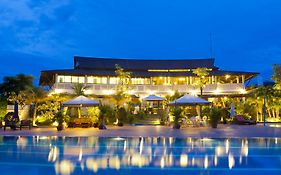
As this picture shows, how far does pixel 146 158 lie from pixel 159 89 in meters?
30.4

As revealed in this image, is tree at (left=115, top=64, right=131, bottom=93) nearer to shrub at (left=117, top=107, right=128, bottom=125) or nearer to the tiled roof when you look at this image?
the tiled roof

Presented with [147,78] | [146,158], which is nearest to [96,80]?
[147,78]

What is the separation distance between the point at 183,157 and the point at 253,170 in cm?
276

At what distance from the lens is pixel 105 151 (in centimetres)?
1268

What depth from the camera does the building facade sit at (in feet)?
130

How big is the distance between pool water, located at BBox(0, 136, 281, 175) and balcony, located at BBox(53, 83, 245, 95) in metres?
24.0

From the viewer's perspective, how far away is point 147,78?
145ft

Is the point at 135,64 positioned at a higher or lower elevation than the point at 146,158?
higher

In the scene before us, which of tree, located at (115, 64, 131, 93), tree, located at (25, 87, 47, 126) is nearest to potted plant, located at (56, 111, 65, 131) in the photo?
tree, located at (25, 87, 47, 126)

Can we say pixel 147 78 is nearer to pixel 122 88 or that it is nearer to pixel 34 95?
pixel 122 88

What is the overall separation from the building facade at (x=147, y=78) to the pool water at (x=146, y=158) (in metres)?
24.4

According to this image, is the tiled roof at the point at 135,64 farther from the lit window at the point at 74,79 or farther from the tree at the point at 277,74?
the tree at the point at 277,74

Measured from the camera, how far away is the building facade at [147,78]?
3966 centimetres

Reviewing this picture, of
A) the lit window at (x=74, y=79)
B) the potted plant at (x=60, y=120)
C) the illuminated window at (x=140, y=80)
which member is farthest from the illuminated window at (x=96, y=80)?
the potted plant at (x=60, y=120)
